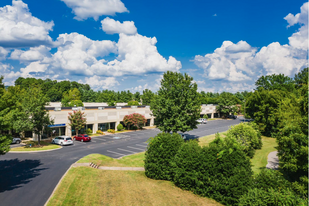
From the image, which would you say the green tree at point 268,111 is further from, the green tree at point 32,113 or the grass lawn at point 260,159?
the green tree at point 32,113

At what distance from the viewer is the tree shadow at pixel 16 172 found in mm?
16719

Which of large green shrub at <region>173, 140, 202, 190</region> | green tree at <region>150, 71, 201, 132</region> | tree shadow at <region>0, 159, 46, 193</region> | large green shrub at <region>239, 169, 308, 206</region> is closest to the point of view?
large green shrub at <region>239, 169, 308, 206</region>

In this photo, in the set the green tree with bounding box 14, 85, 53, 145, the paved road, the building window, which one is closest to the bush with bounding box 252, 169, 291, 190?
the paved road

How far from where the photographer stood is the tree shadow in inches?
658

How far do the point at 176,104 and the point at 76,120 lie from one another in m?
22.2

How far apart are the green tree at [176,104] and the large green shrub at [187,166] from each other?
585 inches

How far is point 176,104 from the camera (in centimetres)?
3206

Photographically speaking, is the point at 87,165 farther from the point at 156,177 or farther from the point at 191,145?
the point at 191,145

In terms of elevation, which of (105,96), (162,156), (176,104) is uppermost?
(105,96)

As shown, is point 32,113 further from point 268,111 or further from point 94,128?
point 268,111

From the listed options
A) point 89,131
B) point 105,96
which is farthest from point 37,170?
point 105,96

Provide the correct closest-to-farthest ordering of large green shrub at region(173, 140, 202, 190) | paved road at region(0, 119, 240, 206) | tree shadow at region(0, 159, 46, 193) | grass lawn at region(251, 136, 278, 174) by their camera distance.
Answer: large green shrub at region(173, 140, 202, 190), paved road at region(0, 119, 240, 206), tree shadow at region(0, 159, 46, 193), grass lawn at region(251, 136, 278, 174)

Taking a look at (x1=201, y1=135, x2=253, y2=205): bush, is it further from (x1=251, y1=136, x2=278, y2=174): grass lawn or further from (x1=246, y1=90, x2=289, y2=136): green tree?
(x1=246, y1=90, x2=289, y2=136): green tree

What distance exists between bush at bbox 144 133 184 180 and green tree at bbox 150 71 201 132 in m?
13.2
